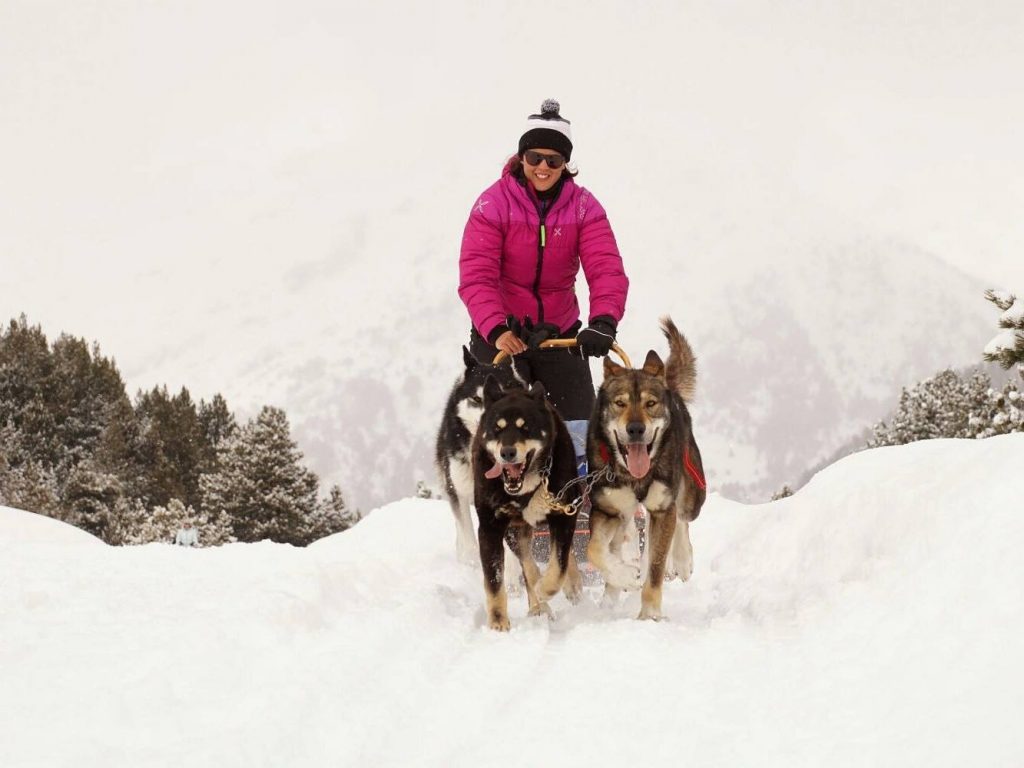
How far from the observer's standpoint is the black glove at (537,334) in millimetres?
6375

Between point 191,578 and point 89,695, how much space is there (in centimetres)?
177

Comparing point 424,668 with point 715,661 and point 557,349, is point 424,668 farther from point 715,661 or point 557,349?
point 557,349

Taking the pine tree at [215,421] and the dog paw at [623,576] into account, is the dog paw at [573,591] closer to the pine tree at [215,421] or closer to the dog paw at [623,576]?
the dog paw at [623,576]

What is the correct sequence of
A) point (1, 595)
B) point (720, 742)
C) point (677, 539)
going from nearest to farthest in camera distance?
point (720, 742)
point (1, 595)
point (677, 539)

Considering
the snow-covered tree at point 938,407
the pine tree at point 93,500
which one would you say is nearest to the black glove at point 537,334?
the snow-covered tree at point 938,407

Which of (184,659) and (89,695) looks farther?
(184,659)

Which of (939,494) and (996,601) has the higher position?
(939,494)

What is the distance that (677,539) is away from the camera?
7047 mm

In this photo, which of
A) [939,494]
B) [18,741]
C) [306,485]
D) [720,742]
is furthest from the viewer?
[306,485]

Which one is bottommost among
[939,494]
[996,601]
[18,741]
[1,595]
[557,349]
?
[18,741]

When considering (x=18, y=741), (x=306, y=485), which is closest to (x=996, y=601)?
(x=18, y=741)

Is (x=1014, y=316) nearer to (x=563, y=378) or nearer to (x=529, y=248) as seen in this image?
(x=563, y=378)

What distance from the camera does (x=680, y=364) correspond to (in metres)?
6.78

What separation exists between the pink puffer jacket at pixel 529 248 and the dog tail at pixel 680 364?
1.33 ft
